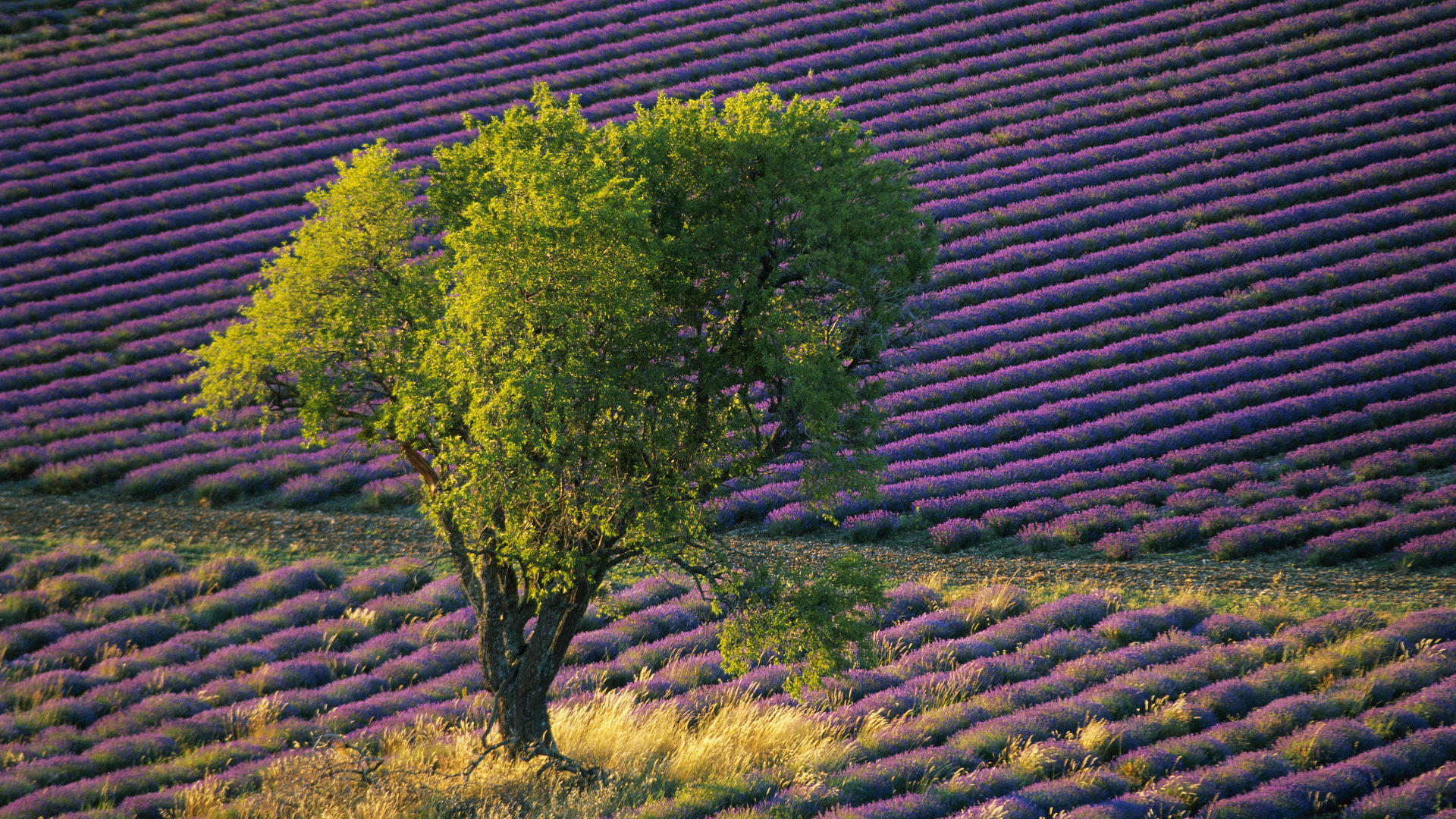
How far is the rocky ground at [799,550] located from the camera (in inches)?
511

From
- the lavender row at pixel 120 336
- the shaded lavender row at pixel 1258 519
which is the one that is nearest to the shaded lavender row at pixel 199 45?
the lavender row at pixel 120 336

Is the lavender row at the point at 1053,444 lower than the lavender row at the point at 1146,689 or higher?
higher

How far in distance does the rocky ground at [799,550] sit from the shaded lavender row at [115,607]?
931mm

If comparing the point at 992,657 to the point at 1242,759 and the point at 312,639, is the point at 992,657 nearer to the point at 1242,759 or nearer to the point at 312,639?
the point at 1242,759

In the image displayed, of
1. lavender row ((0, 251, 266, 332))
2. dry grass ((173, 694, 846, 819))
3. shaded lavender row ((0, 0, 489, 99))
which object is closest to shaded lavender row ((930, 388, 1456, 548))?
dry grass ((173, 694, 846, 819))

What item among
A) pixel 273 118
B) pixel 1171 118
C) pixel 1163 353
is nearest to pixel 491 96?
pixel 273 118

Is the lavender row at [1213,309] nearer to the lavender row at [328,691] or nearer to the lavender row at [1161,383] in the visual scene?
the lavender row at [1161,383]

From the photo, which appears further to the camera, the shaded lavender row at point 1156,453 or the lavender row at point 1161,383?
the lavender row at point 1161,383

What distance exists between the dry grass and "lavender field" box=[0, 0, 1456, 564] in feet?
14.5

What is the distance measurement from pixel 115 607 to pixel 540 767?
24.1ft

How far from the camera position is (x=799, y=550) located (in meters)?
14.4

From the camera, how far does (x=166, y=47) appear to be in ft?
96.8

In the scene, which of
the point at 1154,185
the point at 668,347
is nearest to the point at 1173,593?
the point at 668,347

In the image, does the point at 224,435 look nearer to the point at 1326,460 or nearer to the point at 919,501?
the point at 919,501
